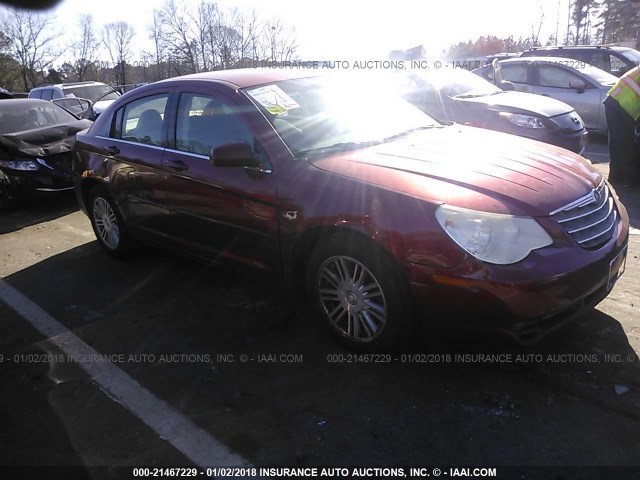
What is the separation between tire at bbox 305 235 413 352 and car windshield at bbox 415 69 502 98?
17.4ft

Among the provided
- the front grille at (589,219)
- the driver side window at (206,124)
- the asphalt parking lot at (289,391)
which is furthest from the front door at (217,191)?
the front grille at (589,219)

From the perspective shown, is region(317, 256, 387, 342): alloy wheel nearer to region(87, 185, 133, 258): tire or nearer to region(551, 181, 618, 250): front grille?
region(551, 181, 618, 250): front grille

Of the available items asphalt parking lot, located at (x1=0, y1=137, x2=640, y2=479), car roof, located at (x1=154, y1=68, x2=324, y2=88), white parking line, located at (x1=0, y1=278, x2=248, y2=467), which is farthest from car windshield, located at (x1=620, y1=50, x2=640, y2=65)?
white parking line, located at (x1=0, y1=278, x2=248, y2=467)

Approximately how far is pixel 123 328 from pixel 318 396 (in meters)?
1.66

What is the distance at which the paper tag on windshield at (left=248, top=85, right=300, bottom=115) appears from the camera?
3.59 m

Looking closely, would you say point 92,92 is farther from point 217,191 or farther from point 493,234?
point 493,234

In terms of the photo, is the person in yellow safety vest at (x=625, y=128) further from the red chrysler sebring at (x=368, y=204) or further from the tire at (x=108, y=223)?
the tire at (x=108, y=223)

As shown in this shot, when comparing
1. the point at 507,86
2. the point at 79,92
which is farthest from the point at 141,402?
the point at 79,92

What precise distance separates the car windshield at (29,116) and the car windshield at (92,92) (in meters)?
6.82

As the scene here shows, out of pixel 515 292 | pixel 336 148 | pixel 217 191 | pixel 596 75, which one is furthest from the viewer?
pixel 596 75

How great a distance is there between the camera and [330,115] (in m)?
3.69

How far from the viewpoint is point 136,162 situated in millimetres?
4383

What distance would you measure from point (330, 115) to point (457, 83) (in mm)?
4894

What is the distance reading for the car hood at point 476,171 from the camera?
2.70m
